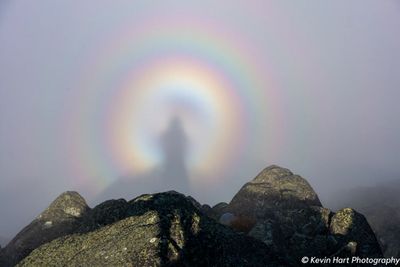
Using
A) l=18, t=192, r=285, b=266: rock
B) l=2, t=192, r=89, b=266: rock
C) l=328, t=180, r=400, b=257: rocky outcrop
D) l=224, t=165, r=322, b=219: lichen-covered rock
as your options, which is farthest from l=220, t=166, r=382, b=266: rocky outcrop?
l=2, t=192, r=89, b=266: rock

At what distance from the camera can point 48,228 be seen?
136ft

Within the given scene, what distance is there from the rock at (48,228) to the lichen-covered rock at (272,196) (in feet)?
69.8

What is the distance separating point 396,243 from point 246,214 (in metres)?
28.7

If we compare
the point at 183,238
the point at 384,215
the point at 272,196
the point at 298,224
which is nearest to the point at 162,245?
the point at 183,238

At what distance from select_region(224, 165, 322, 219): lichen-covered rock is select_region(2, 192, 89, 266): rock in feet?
69.8

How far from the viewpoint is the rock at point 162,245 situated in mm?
21562

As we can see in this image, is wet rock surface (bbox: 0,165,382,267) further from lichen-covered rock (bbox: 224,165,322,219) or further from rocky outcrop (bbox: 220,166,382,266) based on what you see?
lichen-covered rock (bbox: 224,165,322,219)

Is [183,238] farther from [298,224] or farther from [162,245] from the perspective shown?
[298,224]

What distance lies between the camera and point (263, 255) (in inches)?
982

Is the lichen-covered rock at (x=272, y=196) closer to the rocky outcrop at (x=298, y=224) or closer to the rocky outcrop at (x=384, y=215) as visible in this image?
the rocky outcrop at (x=298, y=224)

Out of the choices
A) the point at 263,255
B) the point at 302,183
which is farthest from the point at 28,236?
the point at 302,183

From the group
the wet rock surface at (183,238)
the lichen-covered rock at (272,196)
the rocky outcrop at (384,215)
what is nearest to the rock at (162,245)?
the wet rock surface at (183,238)

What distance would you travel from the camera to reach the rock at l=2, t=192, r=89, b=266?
130ft

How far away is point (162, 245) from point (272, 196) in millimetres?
35287
